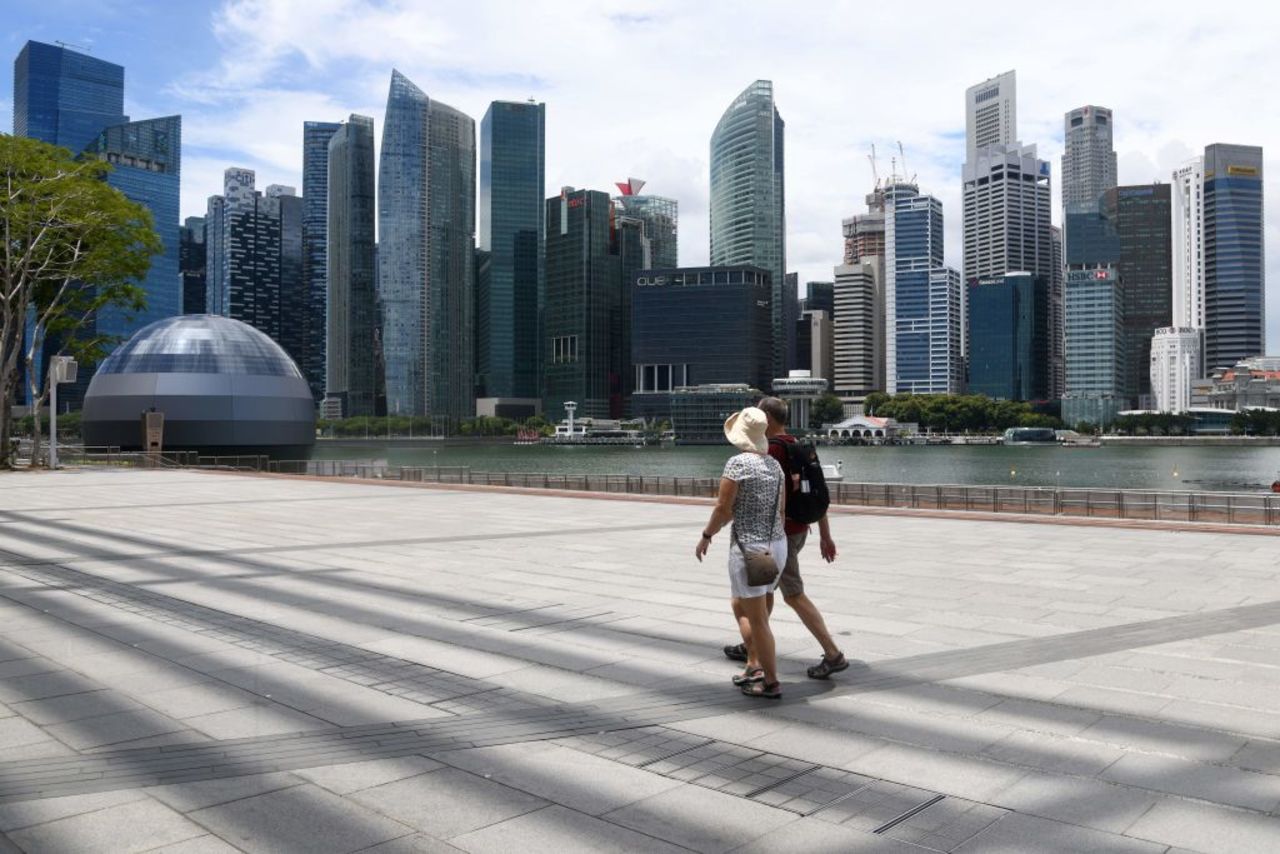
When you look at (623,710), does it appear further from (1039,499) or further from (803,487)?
(1039,499)

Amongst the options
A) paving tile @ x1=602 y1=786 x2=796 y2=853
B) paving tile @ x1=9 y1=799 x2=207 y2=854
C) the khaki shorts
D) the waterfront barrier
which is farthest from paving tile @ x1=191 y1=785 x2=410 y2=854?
the waterfront barrier

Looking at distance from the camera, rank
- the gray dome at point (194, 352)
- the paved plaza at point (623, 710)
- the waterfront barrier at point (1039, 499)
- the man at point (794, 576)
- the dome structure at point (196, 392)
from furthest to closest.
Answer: the gray dome at point (194, 352) → the dome structure at point (196, 392) → the waterfront barrier at point (1039, 499) → the man at point (794, 576) → the paved plaza at point (623, 710)

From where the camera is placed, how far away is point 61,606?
1066 cm

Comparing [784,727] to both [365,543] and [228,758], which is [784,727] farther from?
[365,543]

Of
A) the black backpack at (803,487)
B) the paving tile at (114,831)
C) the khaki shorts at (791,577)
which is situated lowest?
the paving tile at (114,831)

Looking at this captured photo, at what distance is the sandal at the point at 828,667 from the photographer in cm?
739

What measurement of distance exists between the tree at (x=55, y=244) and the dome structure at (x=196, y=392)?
17.7 meters

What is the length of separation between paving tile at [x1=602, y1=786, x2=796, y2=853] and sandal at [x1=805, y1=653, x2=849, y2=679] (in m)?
2.49

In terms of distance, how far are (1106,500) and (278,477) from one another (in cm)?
3141

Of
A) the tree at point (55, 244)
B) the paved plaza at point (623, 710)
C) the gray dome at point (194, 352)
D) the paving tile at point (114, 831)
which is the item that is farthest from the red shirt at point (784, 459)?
the gray dome at point (194, 352)

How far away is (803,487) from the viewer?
7363 millimetres

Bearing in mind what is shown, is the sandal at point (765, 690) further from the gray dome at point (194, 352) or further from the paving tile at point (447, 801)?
the gray dome at point (194, 352)

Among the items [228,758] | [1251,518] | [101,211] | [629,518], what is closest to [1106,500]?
[1251,518]

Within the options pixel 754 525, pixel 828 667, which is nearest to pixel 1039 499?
pixel 828 667
